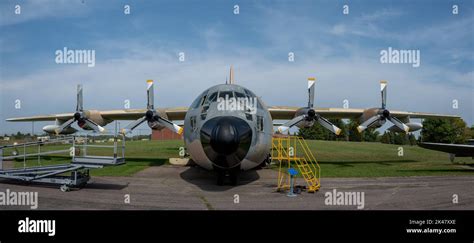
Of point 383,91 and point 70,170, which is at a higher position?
point 383,91

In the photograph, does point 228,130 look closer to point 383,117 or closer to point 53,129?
point 383,117

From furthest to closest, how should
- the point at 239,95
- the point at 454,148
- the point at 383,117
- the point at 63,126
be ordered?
the point at 63,126 → the point at 383,117 → the point at 454,148 → the point at 239,95

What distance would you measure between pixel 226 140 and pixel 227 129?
37 cm

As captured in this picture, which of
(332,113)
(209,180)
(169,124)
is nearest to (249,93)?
(209,180)

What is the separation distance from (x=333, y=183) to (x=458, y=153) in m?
11.6

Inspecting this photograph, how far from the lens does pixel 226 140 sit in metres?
9.29

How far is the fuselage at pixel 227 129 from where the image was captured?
376 inches

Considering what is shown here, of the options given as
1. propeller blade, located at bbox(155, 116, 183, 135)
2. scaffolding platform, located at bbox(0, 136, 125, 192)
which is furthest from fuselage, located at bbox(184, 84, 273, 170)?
propeller blade, located at bbox(155, 116, 183, 135)

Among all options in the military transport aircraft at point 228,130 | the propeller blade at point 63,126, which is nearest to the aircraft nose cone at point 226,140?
the military transport aircraft at point 228,130
